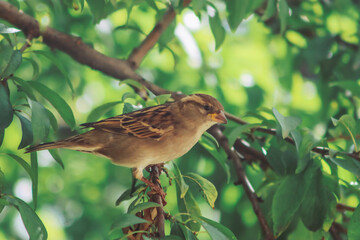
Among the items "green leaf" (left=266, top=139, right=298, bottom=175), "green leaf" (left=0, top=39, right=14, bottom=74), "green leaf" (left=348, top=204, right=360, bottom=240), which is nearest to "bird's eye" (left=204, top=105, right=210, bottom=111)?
"green leaf" (left=266, top=139, right=298, bottom=175)

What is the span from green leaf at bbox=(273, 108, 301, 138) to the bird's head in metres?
0.36

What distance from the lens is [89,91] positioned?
19.4 ft

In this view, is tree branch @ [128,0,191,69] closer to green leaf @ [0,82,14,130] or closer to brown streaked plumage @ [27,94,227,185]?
brown streaked plumage @ [27,94,227,185]

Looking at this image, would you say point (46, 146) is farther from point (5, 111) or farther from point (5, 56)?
point (5, 56)

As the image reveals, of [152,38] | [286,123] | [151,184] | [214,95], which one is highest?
[152,38]

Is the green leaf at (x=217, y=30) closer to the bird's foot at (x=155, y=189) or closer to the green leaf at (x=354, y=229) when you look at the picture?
the bird's foot at (x=155, y=189)

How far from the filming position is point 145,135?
107 inches

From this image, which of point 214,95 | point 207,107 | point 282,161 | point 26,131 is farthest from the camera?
point 214,95

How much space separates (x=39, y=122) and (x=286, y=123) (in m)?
1.19

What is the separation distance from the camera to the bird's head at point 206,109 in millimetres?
2791

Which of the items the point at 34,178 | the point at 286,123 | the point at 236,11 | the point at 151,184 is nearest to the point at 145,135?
the point at 151,184

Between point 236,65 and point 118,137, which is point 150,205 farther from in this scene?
point 236,65

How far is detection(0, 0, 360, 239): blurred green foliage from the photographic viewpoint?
247 cm

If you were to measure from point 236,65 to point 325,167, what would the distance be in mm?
3691
